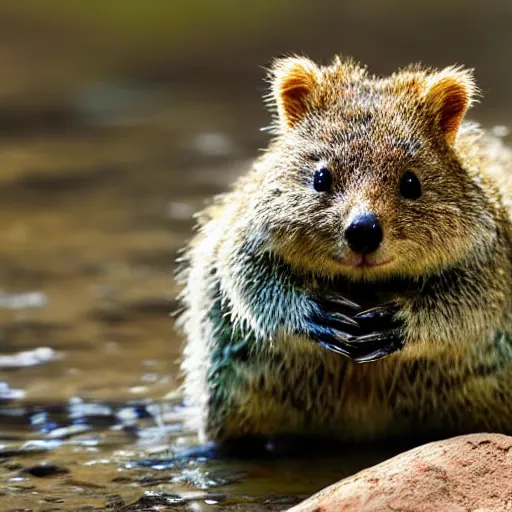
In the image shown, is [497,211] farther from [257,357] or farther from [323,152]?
[257,357]

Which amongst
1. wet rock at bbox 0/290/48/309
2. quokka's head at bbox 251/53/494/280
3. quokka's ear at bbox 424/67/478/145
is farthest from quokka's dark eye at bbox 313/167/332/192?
wet rock at bbox 0/290/48/309

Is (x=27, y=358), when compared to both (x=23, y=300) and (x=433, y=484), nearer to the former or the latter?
(x=23, y=300)

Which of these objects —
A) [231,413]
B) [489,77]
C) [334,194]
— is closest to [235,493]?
[231,413]

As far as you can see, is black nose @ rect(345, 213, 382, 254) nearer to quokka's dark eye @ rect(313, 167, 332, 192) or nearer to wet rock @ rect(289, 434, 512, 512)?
quokka's dark eye @ rect(313, 167, 332, 192)

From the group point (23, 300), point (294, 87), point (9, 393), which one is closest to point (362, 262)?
point (294, 87)

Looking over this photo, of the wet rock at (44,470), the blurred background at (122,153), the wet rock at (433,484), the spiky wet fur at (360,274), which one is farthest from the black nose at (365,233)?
the wet rock at (44,470)

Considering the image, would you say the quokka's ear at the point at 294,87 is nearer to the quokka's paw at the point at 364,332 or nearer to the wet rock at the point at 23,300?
the quokka's paw at the point at 364,332

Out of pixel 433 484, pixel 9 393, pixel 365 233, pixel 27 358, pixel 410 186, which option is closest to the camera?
pixel 433 484
